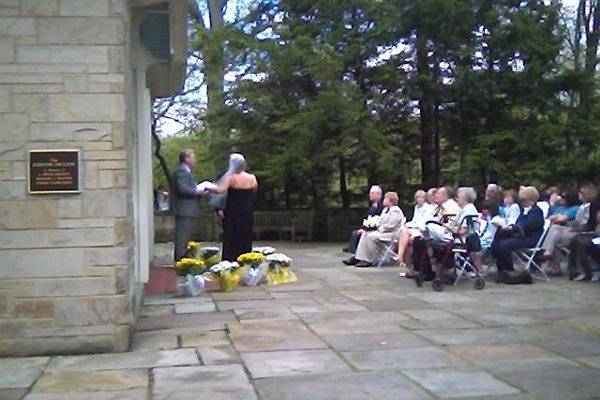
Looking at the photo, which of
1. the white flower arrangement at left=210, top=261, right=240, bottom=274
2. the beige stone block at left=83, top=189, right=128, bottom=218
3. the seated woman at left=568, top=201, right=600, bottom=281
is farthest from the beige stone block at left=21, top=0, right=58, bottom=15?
the seated woman at left=568, top=201, right=600, bottom=281

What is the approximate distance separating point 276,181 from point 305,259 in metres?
5.11

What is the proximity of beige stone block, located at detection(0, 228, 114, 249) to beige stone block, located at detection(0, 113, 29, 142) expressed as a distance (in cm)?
72

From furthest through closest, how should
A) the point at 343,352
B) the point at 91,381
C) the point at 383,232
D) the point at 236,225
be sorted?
the point at 383,232 → the point at 236,225 → the point at 343,352 → the point at 91,381

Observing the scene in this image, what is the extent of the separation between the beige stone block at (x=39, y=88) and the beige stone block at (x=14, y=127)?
190 millimetres

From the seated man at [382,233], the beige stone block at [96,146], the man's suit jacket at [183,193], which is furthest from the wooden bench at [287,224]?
the beige stone block at [96,146]

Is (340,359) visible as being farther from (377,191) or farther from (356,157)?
(356,157)

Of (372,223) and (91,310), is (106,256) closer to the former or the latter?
(91,310)

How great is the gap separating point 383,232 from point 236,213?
2.90 metres

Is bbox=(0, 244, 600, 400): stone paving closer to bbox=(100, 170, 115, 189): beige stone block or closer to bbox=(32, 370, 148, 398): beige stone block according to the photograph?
bbox=(32, 370, 148, 398): beige stone block

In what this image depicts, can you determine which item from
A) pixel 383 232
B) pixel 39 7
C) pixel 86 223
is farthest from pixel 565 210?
pixel 39 7

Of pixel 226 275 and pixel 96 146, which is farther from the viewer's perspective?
pixel 226 275

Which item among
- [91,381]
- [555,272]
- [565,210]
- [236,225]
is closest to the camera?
[91,381]

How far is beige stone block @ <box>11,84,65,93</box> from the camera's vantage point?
234 inches

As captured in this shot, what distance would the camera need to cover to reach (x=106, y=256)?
603 centimetres
